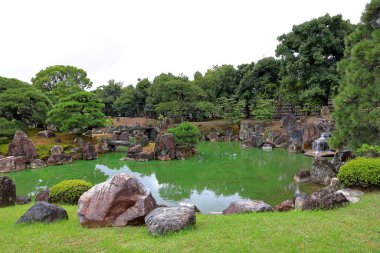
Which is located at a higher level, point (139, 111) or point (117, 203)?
point (139, 111)

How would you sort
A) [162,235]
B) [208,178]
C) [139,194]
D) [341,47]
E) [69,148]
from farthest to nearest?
[341,47] < [69,148] < [208,178] < [139,194] < [162,235]

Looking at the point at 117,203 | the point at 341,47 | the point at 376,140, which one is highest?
the point at 341,47

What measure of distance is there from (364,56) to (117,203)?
10389mm

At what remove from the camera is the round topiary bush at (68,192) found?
36.0ft

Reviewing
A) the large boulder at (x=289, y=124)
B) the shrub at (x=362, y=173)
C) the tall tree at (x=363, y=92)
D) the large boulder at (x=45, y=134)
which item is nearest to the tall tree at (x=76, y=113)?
the large boulder at (x=45, y=134)

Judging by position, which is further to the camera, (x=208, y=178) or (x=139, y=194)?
(x=208, y=178)

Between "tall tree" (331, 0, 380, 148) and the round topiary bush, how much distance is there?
34.0 feet

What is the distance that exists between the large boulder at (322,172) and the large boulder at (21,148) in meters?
20.2

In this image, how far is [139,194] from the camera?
24.2 feet

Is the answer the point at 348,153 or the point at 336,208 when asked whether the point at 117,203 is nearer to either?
the point at 336,208

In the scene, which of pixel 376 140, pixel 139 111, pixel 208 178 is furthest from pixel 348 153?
pixel 139 111

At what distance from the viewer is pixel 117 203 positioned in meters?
7.13

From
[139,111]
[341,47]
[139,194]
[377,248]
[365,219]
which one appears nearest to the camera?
[377,248]

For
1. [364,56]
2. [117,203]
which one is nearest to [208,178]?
[364,56]
